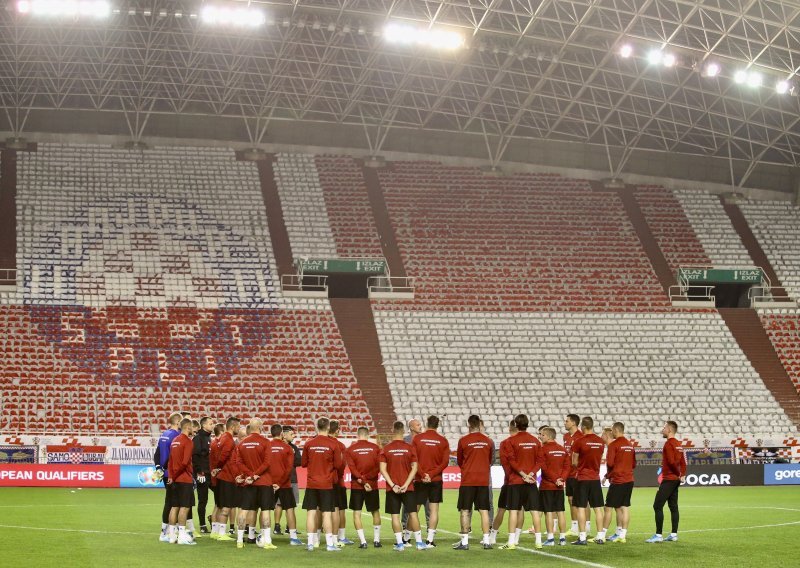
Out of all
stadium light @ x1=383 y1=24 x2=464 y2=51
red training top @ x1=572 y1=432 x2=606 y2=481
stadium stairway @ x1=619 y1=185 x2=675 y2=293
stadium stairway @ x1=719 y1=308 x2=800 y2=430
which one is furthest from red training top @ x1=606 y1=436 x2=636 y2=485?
stadium stairway @ x1=619 y1=185 x2=675 y2=293

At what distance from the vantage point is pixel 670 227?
54594mm

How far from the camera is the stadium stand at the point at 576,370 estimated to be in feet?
142

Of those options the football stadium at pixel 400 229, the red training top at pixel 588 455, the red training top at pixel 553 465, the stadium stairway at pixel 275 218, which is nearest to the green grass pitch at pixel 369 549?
the red training top at pixel 553 465

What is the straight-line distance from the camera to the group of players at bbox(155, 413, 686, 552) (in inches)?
704

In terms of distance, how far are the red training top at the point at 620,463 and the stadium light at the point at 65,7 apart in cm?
2951

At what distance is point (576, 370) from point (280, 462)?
28.5 metres

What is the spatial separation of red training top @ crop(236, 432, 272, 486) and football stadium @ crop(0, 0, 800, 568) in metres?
10.9

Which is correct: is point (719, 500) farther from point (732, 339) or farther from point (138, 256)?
point (138, 256)

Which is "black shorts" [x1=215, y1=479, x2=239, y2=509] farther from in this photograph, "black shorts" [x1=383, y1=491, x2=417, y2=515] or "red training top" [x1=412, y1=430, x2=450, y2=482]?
"red training top" [x1=412, y1=430, x2=450, y2=482]

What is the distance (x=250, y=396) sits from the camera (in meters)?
41.9

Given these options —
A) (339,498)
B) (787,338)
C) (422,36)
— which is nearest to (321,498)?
(339,498)

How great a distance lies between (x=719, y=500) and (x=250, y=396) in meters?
18.5

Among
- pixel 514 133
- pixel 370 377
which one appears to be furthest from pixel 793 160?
pixel 370 377

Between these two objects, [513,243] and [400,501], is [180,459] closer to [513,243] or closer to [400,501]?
[400,501]
